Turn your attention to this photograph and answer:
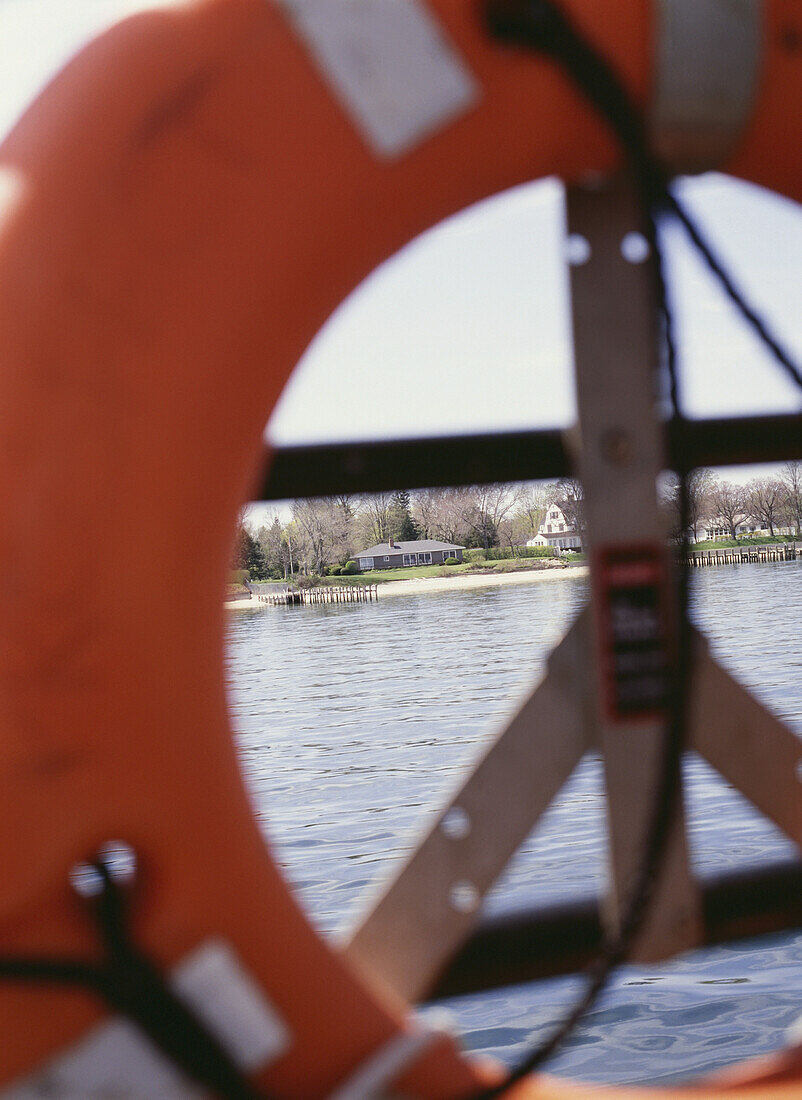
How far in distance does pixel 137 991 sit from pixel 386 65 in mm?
602

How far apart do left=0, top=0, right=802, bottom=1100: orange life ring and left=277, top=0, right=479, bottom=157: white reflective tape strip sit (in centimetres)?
1

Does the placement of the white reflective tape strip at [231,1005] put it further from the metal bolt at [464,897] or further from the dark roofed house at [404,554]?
the dark roofed house at [404,554]

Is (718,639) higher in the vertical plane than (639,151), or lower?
lower

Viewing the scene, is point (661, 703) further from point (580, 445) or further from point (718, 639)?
point (718, 639)

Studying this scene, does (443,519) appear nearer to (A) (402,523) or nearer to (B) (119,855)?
(A) (402,523)

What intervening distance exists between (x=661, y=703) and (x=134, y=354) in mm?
531

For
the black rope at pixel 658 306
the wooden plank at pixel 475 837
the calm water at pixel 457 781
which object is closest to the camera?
the black rope at pixel 658 306

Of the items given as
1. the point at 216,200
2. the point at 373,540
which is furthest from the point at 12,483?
the point at 373,540

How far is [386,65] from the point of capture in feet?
2.31

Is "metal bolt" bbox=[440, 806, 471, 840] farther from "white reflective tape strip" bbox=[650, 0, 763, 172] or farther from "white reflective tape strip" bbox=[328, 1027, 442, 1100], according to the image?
"white reflective tape strip" bbox=[650, 0, 763, 172]

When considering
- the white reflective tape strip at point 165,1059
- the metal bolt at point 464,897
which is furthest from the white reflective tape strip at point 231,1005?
the metal bolt at point 464,897

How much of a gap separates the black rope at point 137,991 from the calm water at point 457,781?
0.16m

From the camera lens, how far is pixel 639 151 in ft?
2.61

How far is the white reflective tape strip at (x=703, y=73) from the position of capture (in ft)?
2.54
